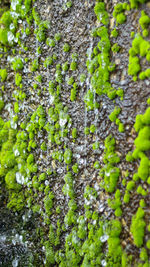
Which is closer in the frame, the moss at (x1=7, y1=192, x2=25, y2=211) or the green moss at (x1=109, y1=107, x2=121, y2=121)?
the green moss at (x1=109, y1=107, x2=121, y2=121)

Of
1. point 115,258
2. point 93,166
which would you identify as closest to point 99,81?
point 93,166

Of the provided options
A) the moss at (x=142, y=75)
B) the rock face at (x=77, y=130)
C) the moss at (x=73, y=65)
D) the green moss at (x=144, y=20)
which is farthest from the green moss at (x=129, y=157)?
the moss at (x=73, y=65)

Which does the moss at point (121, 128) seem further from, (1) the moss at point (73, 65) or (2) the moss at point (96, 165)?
(1) the moss at point (73, 65)

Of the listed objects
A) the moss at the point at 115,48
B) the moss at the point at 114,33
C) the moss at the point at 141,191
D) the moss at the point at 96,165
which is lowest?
the moss at the point at 141,191

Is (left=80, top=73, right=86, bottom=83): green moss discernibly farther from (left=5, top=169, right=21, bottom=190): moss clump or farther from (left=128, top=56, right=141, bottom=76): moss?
(left=5, top=169, right=21, bottom=190): moss clump

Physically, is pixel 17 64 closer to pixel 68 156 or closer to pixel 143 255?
pixel 68 156

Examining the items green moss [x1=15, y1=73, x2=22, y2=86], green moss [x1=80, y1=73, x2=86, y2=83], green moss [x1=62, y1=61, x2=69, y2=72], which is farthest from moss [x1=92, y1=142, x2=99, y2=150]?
green moss [x1=15, y1=73, x2=22, y2=86]

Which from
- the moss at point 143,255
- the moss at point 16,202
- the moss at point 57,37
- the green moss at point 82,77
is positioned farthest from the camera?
the moss at point 16,202

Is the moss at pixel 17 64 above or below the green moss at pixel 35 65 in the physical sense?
above

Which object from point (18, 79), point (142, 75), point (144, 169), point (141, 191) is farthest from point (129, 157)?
point (18, 79)
